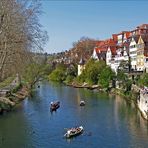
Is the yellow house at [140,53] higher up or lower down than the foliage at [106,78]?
higher up

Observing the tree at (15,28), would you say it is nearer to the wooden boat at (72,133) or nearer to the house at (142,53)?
the wooden boat at (72,133)

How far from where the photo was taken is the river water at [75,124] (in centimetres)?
2427

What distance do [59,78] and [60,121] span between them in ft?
209

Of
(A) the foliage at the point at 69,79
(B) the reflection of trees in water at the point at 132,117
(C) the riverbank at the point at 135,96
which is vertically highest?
(A) the foliage at the point at 69,79

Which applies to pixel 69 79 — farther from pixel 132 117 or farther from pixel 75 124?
pixel 75 124

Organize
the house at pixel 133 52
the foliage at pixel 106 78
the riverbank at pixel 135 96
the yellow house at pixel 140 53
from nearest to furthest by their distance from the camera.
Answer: the riverbank at pixel 135 96, the yellow house at pixel 140 53, the foliage at pixel 106 78, the house at pixel 133 52

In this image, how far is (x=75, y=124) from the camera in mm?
30688

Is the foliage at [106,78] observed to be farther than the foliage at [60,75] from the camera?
No

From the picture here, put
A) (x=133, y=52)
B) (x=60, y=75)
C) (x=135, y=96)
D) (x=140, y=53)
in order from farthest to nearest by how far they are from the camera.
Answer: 1. (x=60, y=75)
2. (x=133, y=52)
3. (x=140, y=53)
4. (x=135, y=96)

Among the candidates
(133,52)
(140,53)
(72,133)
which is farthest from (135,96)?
(133,52)

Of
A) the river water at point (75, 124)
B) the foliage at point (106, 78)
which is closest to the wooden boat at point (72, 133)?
the river water at point (75, 124)

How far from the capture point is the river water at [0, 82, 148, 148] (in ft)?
79.6

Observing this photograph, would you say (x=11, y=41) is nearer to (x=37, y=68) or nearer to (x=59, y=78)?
(x=37, y=68)

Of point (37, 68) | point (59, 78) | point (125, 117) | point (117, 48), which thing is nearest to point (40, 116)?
point (125, 117)
